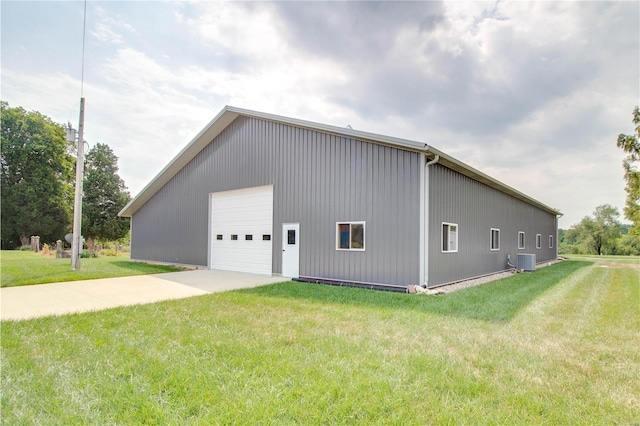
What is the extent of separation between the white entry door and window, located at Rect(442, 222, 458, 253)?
4493 millimetres

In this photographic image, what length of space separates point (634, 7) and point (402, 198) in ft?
26.1

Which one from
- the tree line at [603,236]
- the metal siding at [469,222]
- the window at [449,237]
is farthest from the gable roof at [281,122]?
the tree line at [603,236]

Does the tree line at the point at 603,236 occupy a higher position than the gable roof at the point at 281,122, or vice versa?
the gable roof at the point at 281,122

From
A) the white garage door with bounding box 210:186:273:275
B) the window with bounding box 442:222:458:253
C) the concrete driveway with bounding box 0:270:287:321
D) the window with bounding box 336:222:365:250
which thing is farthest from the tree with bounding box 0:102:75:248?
the window with bounding box 442:222:458:253

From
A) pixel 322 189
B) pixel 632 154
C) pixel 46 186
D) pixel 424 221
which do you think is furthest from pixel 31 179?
pixel 632 154

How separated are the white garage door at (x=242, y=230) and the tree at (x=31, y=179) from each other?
26614mm

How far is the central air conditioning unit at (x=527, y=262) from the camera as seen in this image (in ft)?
47.1

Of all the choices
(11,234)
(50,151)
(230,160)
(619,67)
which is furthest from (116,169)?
(619,67)

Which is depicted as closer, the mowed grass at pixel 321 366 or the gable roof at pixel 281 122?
the mowed grass at pixel 321 366

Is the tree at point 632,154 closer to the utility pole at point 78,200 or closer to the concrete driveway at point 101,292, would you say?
the concrete driveway at point 101,292

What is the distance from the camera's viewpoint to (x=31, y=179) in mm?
30109

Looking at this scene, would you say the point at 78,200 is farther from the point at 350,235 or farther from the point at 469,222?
the point at 469,222

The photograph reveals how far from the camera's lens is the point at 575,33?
29.6 ft

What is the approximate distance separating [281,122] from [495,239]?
32.3 ft
